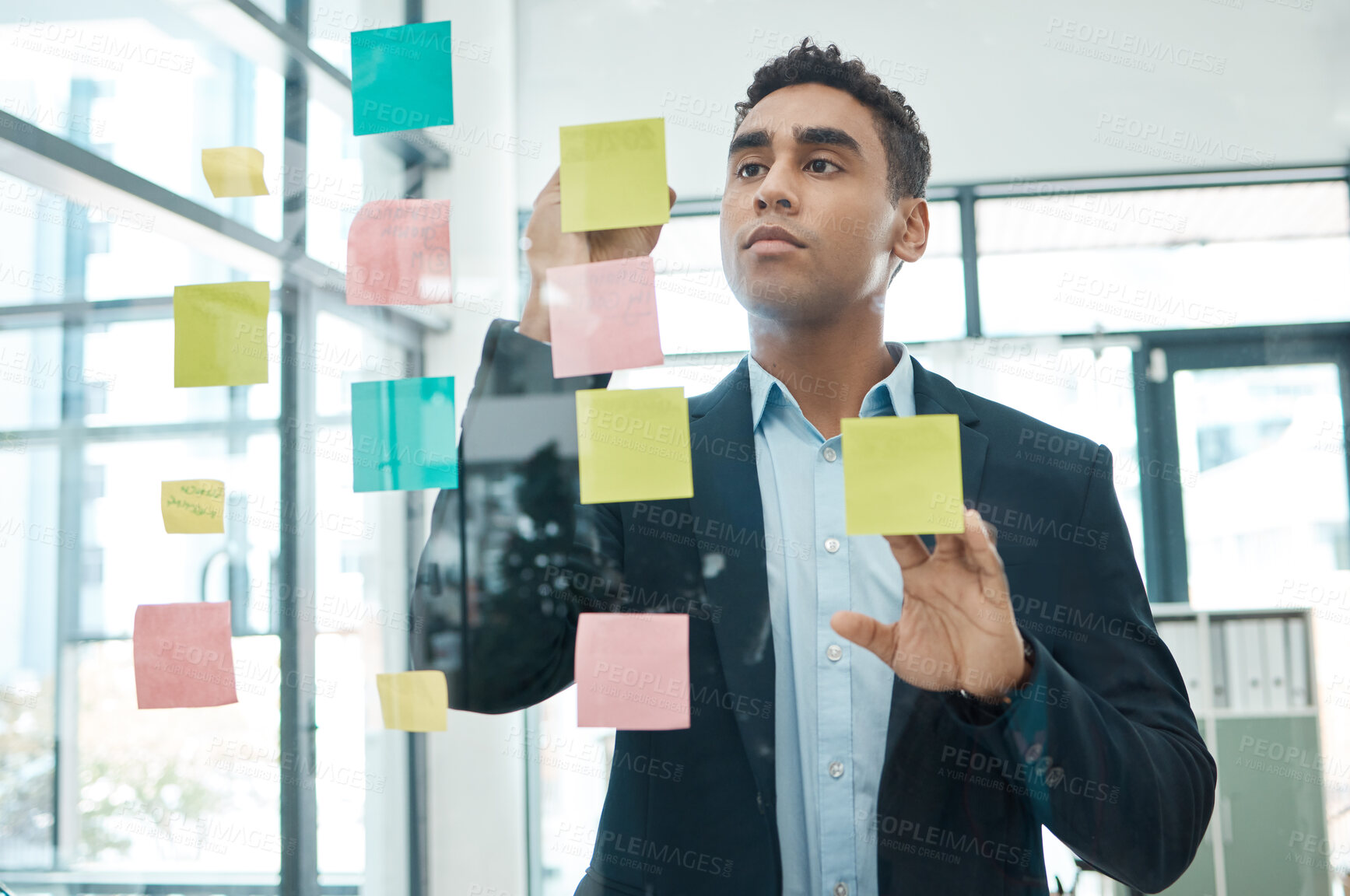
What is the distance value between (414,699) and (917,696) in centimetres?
58

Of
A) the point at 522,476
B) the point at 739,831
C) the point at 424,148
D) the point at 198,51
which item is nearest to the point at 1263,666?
the point at 522,476

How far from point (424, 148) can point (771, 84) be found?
194 centimetres

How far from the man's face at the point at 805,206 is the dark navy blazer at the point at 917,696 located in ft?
0.44

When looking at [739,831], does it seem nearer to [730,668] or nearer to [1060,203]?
[730,668]

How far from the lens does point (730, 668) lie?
0.93 m

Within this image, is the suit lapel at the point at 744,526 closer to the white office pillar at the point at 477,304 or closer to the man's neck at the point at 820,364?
the man's neck at the point at 820,364

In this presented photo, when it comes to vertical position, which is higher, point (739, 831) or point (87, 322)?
point (87, 322)

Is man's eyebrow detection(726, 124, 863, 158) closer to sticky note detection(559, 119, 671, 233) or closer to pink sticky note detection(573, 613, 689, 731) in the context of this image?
sticky note detection(559, 119, 671, 233)

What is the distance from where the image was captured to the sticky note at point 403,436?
41.1 inches

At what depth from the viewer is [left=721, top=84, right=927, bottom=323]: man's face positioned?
1016 millimetres

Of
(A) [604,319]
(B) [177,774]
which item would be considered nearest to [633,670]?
(A) [604,319]

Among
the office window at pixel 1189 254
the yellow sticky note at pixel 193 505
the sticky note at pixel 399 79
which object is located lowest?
the yellow sticky note at pixel 193 505

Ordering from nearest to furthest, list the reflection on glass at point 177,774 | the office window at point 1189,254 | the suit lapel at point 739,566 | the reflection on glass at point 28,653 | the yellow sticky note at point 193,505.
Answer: the suit lapel at point 739,566 < the yellow sticky note at point 193,505 < the reflection on glass at point 28,653 < the reflection on glass at point 177,774 < the office window at point 1189,254

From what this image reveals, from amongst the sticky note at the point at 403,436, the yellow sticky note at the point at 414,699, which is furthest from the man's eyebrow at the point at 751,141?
the yellow sticky note at the point at 414,699
